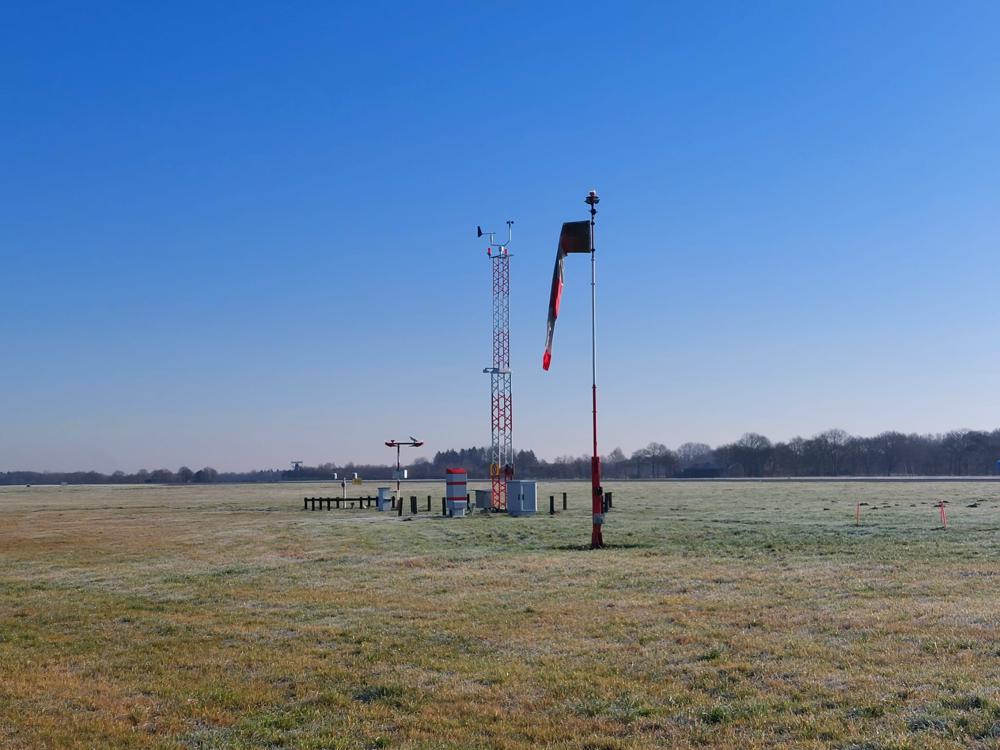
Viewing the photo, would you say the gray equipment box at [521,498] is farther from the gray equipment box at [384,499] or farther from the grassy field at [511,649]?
the grassy field at [511,649]

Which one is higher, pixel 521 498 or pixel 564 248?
pixel 564 248

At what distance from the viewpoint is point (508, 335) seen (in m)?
46.8

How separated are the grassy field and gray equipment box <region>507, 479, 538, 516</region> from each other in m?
18.5

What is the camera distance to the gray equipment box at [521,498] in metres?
41.3

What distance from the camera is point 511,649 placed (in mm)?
10852

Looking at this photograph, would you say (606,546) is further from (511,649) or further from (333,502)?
(333,502)

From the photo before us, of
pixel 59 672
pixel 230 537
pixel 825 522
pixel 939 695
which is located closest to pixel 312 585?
pixel 59 672

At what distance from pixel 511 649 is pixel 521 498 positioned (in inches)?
1212

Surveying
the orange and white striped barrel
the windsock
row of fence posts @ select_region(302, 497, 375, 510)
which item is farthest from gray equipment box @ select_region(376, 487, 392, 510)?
the windsock

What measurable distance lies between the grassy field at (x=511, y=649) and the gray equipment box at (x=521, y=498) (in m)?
18.5

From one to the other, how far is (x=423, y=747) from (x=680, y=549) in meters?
16.4

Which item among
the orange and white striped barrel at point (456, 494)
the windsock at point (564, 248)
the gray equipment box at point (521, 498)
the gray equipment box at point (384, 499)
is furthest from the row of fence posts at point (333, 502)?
the windsock at point (564, 248)

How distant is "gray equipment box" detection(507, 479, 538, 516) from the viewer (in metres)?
41.3

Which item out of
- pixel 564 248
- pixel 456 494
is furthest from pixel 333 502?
pixel 564 248
